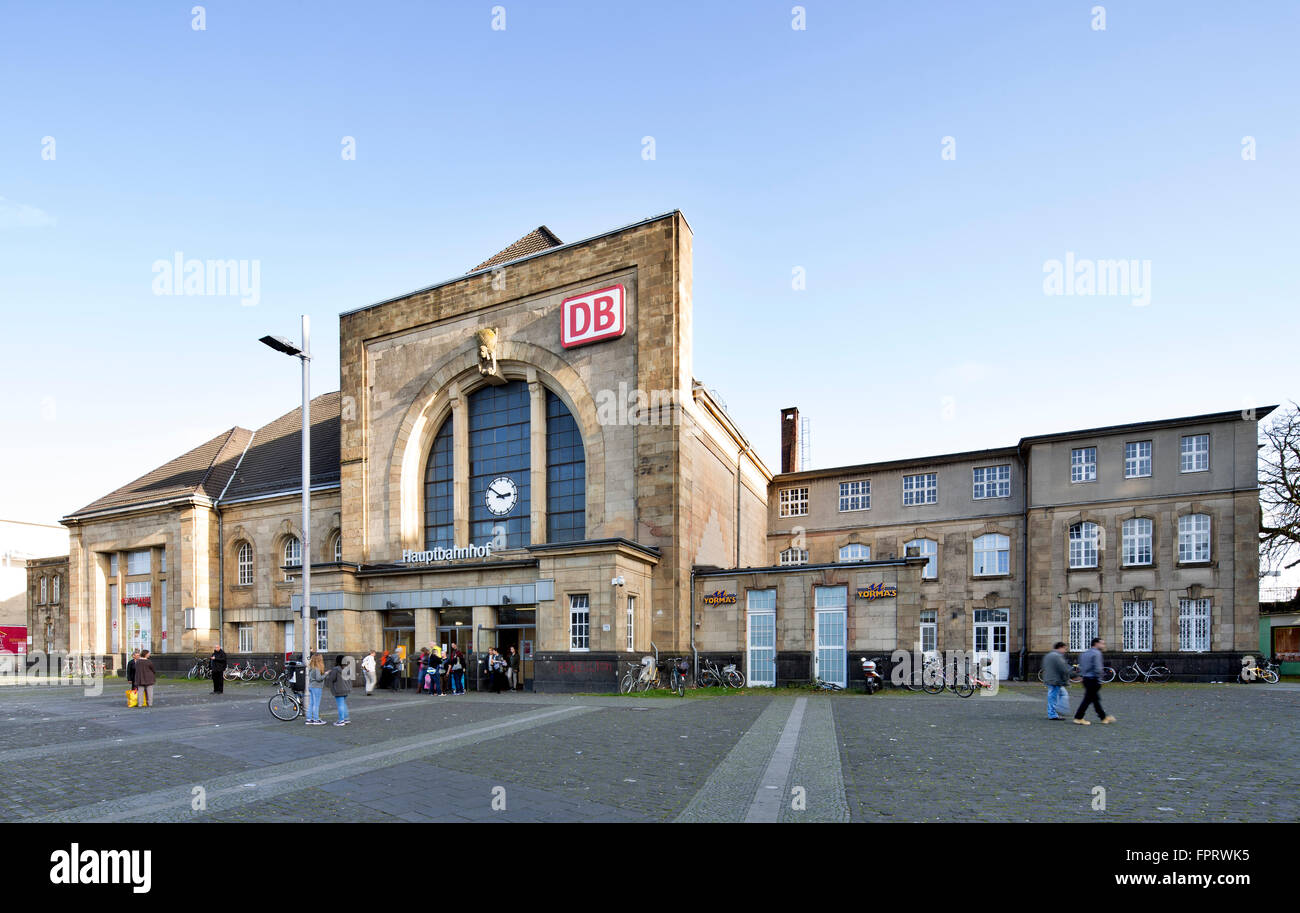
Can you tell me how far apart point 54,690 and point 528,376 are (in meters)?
22.1

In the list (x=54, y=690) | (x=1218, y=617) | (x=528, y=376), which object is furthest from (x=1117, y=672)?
(x=54, y=690)

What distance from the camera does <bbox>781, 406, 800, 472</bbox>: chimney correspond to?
49.4 meters

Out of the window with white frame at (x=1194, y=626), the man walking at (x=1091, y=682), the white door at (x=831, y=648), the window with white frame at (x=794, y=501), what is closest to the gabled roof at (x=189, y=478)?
the window with white frame at (x=794, y=501)

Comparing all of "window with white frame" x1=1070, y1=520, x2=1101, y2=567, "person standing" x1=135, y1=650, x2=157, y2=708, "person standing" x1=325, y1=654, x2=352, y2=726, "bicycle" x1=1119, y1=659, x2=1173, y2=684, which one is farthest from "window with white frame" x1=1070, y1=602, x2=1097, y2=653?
"person standing" x1=135, y1=650, x2=157, y2=708

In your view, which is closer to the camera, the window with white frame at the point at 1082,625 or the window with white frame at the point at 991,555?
the window with white frame at the point at 1082,625

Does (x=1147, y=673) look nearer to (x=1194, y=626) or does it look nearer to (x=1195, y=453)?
(x=1194, y=626)

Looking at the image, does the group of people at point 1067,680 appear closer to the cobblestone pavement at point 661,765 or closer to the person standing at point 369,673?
the cobblestone pavement at point 661,765

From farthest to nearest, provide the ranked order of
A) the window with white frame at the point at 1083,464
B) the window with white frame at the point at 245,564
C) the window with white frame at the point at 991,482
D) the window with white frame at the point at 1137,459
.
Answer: the window with white frame at the point at 245,564 < the window with white frame at the point at 991,482 < the window with white frame at the point at 1083,464 < the window with white frame at the point at 1137,459

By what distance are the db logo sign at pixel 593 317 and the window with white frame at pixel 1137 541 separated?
24223 millimetres

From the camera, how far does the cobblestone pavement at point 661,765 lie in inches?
300

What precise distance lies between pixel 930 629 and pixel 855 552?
19.0 feet

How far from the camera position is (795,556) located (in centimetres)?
4503

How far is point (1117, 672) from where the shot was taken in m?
32.5
